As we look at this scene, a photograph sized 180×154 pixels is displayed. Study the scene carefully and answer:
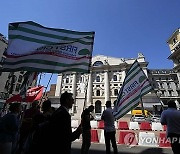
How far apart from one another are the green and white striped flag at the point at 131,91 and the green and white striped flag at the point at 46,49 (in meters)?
1.84

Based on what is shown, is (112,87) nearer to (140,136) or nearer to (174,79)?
(174,79)

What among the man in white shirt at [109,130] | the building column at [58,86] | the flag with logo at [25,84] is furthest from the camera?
the building column at [58,86]

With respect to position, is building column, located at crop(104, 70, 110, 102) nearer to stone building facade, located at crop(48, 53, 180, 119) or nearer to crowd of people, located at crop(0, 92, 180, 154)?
stone building facade, located at crop(48, 53, 180, 119)

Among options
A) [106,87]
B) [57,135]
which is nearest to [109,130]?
[57,135]

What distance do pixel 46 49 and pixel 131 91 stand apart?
3.35 metres

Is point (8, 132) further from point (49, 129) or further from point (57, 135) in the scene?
point (57, 135)

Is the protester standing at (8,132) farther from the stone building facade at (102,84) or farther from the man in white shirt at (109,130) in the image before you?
the stone building facade at (102,84)

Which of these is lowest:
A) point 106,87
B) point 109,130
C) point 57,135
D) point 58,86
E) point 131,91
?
point 57,135

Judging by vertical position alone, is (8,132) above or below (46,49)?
below

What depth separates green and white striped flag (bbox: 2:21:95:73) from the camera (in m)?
4.37

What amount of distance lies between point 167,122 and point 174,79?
2565 inches

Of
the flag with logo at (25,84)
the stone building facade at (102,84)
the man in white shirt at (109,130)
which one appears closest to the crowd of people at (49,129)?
the man in white shirt at (109,130)

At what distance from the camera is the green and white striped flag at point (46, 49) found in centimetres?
437

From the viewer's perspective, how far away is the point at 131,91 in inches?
231
